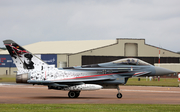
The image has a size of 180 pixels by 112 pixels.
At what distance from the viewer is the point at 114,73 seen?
68.8 feet

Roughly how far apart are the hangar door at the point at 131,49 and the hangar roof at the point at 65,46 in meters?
7.58

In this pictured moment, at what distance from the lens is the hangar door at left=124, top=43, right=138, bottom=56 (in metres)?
70.2

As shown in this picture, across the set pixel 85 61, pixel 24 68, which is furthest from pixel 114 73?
pixel 85 61

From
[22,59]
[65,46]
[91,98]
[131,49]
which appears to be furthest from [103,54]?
[91,98]

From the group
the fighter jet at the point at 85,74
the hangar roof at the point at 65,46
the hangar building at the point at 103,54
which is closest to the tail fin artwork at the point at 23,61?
the fighter jet at the point at 85,74

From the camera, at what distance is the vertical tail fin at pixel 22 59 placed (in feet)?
70.2

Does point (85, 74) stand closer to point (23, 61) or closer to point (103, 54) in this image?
point (23, 61)

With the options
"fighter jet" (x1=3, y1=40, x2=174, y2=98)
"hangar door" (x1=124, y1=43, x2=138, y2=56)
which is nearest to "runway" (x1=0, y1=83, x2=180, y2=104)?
"fighter jet" (x1=3, y1=40, x2=174, y2=98)

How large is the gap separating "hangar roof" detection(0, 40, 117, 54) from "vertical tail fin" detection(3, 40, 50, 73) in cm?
5057

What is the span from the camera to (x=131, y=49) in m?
70.4

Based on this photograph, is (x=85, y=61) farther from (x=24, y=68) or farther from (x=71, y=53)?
(x=24, y=68)

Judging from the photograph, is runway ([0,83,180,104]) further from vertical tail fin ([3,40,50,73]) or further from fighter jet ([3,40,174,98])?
vertical tail fin ([3,40,50,73])

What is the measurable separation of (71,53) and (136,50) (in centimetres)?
1606

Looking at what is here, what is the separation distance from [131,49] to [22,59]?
51.2 m
